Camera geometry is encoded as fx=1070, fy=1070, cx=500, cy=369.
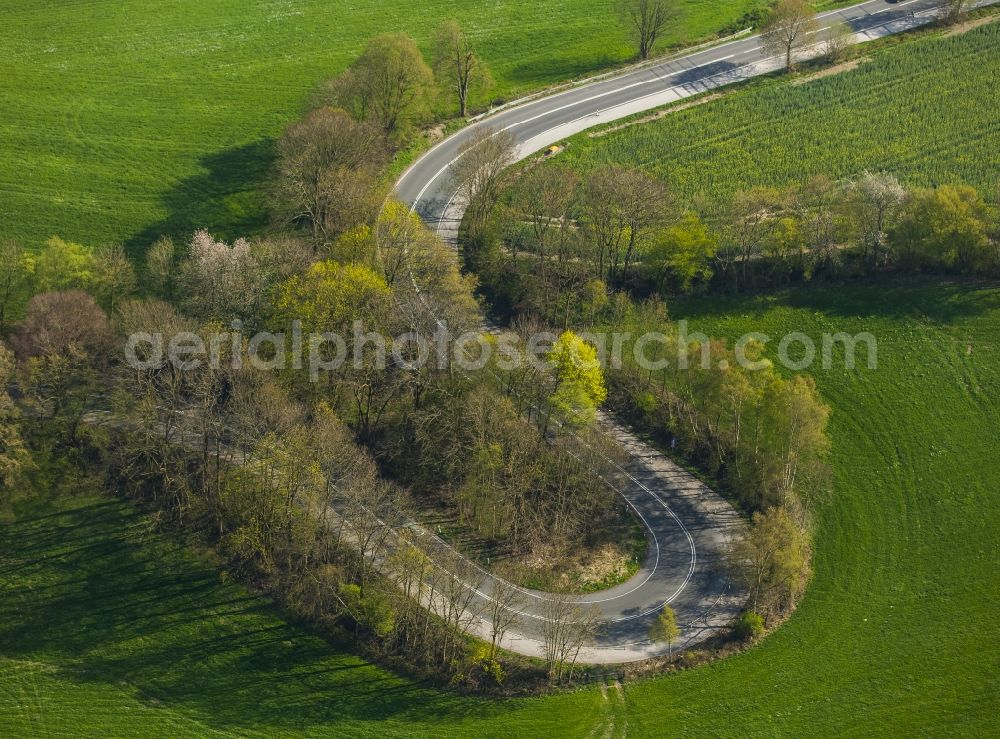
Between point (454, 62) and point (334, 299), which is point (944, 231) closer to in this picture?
point (334, 299)

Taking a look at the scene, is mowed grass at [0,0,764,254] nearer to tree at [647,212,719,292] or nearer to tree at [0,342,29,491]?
tree at [0,342,29,491]

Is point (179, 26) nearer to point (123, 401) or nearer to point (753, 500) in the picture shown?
point (123, 401)

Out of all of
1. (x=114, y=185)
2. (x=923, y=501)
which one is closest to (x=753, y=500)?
(x=923, y=501)

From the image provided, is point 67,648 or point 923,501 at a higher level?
point 923,501

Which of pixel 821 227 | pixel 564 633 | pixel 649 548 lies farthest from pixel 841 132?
pixel 564 633

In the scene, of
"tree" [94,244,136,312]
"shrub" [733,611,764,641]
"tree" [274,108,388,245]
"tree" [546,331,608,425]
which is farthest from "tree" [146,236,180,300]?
"shrub" [733,611,764,641]

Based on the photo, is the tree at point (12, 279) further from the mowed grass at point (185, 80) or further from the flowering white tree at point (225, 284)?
the flowering white tree at point (225, 284)
